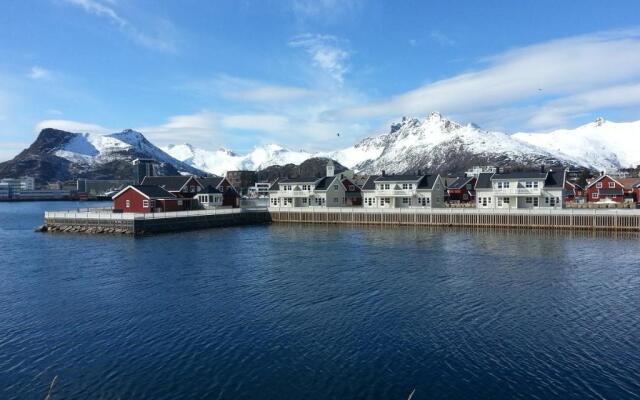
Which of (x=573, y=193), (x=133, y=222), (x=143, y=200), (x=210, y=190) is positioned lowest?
(x=133, y=222)

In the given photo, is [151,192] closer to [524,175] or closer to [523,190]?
[523,190]

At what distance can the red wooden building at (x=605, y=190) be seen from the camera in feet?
285

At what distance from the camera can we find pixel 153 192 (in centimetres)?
7494

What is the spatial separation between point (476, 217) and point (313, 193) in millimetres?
29935

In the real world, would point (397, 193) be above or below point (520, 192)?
above

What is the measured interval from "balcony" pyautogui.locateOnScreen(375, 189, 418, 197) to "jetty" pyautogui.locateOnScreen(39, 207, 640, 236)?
669 cm

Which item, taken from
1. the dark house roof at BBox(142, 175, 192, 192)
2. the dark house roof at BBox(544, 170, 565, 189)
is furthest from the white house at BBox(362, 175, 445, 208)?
the dark house roof at BBox(142, 175, 192, 192)

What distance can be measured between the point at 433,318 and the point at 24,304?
23.5 metres

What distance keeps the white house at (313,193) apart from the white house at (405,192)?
6.36m

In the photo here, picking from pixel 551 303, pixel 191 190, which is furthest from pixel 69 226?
pixel 551 303

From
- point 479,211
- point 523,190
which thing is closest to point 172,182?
point 479,211

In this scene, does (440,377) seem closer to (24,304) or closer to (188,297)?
(188,297)

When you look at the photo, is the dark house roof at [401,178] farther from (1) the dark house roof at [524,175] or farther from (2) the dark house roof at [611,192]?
(2) the dark house roof at [611,192]

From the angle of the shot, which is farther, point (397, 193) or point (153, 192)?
point (397, 193)
